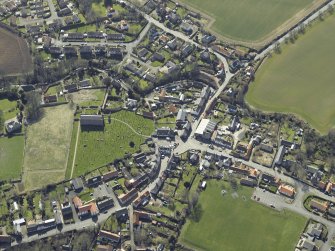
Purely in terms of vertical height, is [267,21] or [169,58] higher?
[267,21]

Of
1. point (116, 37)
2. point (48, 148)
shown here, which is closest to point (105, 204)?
point (48, 148)

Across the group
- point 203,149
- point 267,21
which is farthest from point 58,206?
point 267,21

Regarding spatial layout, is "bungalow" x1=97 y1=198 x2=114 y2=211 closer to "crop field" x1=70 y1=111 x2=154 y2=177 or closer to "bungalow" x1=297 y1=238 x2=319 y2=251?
"crop field" x1=70 y1=111 x2=154 y2=177

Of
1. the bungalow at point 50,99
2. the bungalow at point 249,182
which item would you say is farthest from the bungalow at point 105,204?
the bungalow at point 50,99

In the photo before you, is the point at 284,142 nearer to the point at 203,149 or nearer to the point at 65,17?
the point at 203,149

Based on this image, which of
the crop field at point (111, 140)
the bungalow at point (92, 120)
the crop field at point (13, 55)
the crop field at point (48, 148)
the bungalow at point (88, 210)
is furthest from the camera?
the crop field at point (13, 55)

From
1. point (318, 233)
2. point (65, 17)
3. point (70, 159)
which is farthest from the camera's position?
point (65, 17)

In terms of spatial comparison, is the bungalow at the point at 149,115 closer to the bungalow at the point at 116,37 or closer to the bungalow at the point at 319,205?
the bungalow at the point at 116,37
